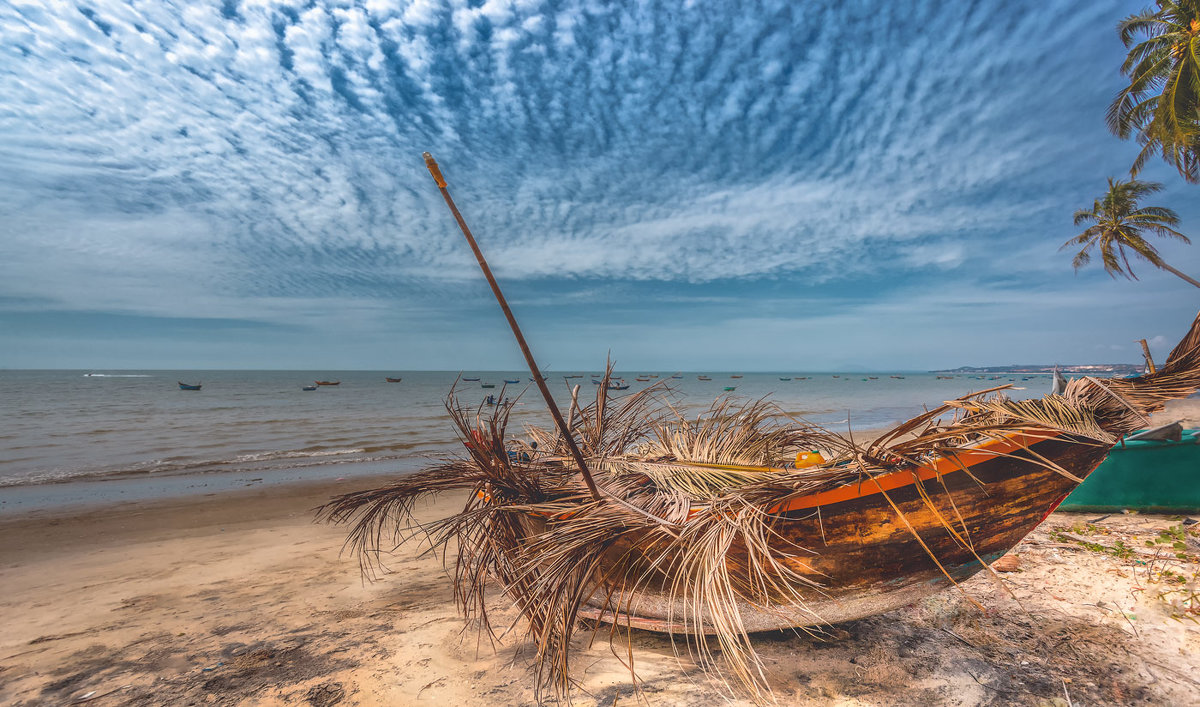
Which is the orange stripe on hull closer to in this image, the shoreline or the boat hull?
the boat hull

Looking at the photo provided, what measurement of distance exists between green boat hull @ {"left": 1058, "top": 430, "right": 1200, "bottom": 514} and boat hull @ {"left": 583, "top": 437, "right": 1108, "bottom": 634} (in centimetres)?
402

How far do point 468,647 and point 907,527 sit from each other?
2505 millimetres

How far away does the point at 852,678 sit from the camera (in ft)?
7.69

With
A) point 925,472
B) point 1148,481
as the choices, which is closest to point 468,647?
point 925,472

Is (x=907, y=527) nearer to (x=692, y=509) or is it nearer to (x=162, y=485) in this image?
(x=692, y=509)

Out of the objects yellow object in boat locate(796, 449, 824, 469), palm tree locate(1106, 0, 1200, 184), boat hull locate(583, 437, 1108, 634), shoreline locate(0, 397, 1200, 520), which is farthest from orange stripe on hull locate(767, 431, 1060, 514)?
palm tree locate(1106, 0, 1200, 184)

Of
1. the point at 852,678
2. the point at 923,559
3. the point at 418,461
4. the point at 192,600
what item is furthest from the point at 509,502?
the point at 418,461

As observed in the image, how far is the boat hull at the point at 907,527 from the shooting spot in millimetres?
2148

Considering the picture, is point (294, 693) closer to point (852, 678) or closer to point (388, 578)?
point (388, 578)

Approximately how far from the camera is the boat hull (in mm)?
2148

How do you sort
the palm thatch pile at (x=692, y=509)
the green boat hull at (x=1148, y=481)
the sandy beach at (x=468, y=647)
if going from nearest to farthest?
the palm thatch pile at (x=692, y=509), the sandy beach at (x=468, y=647), the green boat hull at (x=1148, y=481)

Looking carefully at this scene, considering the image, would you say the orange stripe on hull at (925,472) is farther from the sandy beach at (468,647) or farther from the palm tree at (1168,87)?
the palm tree at (1168,87)

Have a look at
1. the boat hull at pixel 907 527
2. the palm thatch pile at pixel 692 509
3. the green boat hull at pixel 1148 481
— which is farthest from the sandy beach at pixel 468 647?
the green boat hull at pixel 1148 481

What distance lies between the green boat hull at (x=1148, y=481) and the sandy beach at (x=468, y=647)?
0.79 meters
